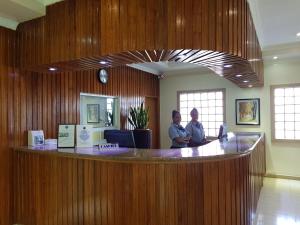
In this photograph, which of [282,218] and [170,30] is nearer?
[170,30]

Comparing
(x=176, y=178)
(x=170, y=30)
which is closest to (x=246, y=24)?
(x=170, y=30)

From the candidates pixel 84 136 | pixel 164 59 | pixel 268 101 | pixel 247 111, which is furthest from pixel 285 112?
pixel 84 136

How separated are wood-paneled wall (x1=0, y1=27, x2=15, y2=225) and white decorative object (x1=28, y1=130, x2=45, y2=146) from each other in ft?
0.84

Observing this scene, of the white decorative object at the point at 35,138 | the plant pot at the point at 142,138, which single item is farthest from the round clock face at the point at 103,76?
the white decorative object at the point at 35,138

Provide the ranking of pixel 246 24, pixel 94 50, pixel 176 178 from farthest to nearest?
1. pixel 246 24
2. pixel 94 50
3. pixel 176 178

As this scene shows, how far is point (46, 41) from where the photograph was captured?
3.19 m

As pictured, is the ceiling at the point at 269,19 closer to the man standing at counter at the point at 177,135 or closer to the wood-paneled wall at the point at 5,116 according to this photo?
the wood-paneled wall at the point at 5,116

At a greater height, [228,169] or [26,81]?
[26,81]

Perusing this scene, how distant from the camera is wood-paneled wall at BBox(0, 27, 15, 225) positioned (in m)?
3.33

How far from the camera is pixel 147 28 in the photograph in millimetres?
2471

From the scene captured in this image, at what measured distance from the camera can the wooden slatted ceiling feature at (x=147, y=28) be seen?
2443 millimetres

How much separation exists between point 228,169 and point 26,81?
309 cm

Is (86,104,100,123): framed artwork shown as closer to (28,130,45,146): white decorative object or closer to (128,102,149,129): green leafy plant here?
(128,102,149,129): green leafy plant

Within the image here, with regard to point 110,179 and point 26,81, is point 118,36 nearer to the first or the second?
point 110,179
